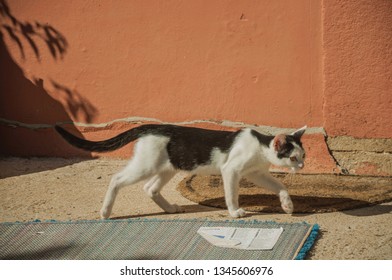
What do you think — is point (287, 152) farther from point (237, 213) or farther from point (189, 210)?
point (189, 210)

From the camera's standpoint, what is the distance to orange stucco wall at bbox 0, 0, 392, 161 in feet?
22.2

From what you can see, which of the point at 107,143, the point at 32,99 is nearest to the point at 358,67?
the point at 107,143

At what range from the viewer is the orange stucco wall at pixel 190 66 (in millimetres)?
6770

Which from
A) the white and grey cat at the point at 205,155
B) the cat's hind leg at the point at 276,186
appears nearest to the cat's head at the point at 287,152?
the white and grey cat at the point at 205,155

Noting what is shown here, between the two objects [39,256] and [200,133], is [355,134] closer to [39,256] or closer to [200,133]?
[200,133]

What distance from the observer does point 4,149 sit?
7.87m

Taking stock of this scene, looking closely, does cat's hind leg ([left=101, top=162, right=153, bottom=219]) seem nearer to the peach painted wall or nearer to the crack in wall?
the crack in wall

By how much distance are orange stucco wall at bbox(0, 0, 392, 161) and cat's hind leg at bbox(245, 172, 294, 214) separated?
57.2 inches

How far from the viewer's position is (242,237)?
4.99 metres

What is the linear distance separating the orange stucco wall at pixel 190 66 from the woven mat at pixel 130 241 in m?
2.08

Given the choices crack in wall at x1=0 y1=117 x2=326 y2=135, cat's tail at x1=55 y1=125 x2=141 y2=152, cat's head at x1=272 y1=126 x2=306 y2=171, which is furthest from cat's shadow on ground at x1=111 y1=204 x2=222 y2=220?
crack in wall at x1=0 y1=117 x2=326 y2=135

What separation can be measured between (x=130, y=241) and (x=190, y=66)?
272 cm

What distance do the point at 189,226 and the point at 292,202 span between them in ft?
3.45

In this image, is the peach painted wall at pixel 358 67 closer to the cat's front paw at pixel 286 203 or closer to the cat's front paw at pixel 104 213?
the cat's front paw at pixel 286 203
